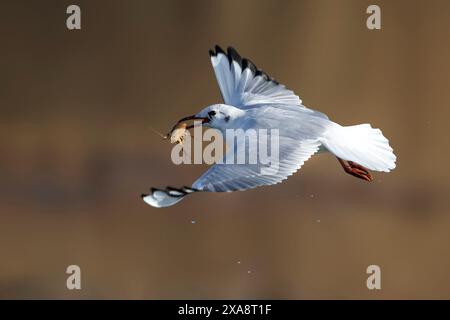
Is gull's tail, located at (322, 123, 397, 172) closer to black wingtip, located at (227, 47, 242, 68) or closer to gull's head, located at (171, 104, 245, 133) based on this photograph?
gull's head, located at (171, 104, 245, 133)

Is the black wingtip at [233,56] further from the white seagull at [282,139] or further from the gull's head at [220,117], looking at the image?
the gull's head at [220,117]

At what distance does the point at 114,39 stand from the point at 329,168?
1.06 m

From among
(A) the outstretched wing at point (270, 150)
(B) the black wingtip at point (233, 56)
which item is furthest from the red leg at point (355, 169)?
(B) the black wingtip at point (233, 56)

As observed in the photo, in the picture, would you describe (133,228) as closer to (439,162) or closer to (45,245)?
(45,245)

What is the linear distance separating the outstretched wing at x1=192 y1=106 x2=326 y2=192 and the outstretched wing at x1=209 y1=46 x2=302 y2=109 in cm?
15

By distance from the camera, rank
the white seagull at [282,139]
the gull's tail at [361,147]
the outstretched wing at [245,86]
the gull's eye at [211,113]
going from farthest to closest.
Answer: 1. the outstretched wing at [245,86]
2. the gull's eye at [211,113]
3. the gull's tail at [361,147]
4. the white seagull at [282,139]

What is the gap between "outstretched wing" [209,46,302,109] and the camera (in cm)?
264

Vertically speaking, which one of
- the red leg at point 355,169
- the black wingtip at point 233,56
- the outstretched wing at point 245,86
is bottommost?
the red leg at point 355,169

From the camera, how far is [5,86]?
13.8 feet

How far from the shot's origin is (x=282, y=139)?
2.31 m

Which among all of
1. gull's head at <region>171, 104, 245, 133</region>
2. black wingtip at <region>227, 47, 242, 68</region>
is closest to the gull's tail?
gull's head at <region>171, 104, 245, 133</region>

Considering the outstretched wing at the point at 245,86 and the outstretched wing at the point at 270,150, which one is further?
the outstretched wing at the point at 245,86

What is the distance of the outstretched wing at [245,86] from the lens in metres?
2.64

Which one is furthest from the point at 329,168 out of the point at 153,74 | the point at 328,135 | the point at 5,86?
the point at 328,135
